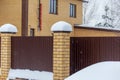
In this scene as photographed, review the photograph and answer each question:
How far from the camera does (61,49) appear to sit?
1073cm

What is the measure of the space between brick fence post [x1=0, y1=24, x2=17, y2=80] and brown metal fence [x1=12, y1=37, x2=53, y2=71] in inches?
6.7

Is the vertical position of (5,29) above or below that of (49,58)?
above

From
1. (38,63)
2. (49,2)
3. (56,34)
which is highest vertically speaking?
(49,2)

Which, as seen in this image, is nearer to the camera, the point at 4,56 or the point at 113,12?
the point at 4,56

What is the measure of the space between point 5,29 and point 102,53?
3759mm

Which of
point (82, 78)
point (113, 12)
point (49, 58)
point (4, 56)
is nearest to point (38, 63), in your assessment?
point (49, 58)

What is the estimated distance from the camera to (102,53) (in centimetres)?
1040

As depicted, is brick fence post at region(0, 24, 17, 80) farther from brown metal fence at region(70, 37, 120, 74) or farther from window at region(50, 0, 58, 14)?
window at region(50, 0, 58, 14)

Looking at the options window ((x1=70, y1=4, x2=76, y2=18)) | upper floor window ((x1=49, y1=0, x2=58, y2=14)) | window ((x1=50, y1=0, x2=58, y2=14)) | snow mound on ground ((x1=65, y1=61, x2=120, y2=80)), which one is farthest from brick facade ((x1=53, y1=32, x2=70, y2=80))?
window ((x1=70, y1=4, x2=76, y2=18))

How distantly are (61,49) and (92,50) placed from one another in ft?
2.93

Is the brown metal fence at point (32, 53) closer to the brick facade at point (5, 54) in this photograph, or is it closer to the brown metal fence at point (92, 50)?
the brick facade at point (5, 54)

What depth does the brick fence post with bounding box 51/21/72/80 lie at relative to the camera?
1070 cm

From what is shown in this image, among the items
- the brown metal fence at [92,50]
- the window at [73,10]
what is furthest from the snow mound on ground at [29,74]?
the window at [73,10]

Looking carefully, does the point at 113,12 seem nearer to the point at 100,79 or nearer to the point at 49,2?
the point at 49,2
